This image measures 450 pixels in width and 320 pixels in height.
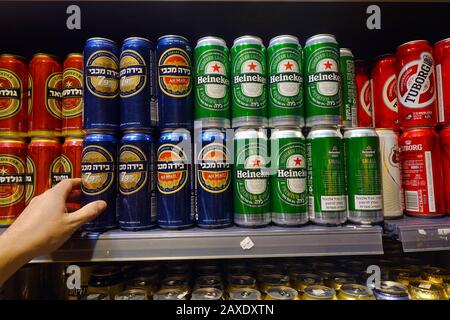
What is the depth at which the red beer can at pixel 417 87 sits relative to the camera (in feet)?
3.13

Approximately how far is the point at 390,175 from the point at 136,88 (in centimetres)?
83

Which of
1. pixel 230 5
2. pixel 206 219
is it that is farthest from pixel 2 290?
pixel 230 5

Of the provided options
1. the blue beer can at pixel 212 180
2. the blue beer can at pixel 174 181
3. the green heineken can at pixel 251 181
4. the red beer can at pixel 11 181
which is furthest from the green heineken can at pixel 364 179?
the red beer can at pixel 11 181

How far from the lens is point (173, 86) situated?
881mm

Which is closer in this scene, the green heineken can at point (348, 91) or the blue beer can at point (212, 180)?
the blue beer can at point (212, 180)

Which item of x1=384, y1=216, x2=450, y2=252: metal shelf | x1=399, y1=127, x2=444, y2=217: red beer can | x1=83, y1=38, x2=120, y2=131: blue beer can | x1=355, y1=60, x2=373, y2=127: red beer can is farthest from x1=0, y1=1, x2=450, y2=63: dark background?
x1=384, y1=216, x2=450, y2=252: metal shelf

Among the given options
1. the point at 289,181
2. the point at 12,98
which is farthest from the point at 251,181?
the point at 12,98

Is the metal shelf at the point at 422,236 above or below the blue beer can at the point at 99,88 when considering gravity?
below

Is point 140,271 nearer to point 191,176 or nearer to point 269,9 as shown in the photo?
point 191,176

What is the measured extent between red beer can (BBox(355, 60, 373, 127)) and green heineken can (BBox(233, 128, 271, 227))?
1.44ft

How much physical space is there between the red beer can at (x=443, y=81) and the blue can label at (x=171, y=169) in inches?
32.9

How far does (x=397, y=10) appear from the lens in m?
1.11

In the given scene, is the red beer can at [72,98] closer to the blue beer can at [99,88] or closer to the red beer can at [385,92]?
the blue beer can at [99,88]

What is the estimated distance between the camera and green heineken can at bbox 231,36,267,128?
885 millimetres
